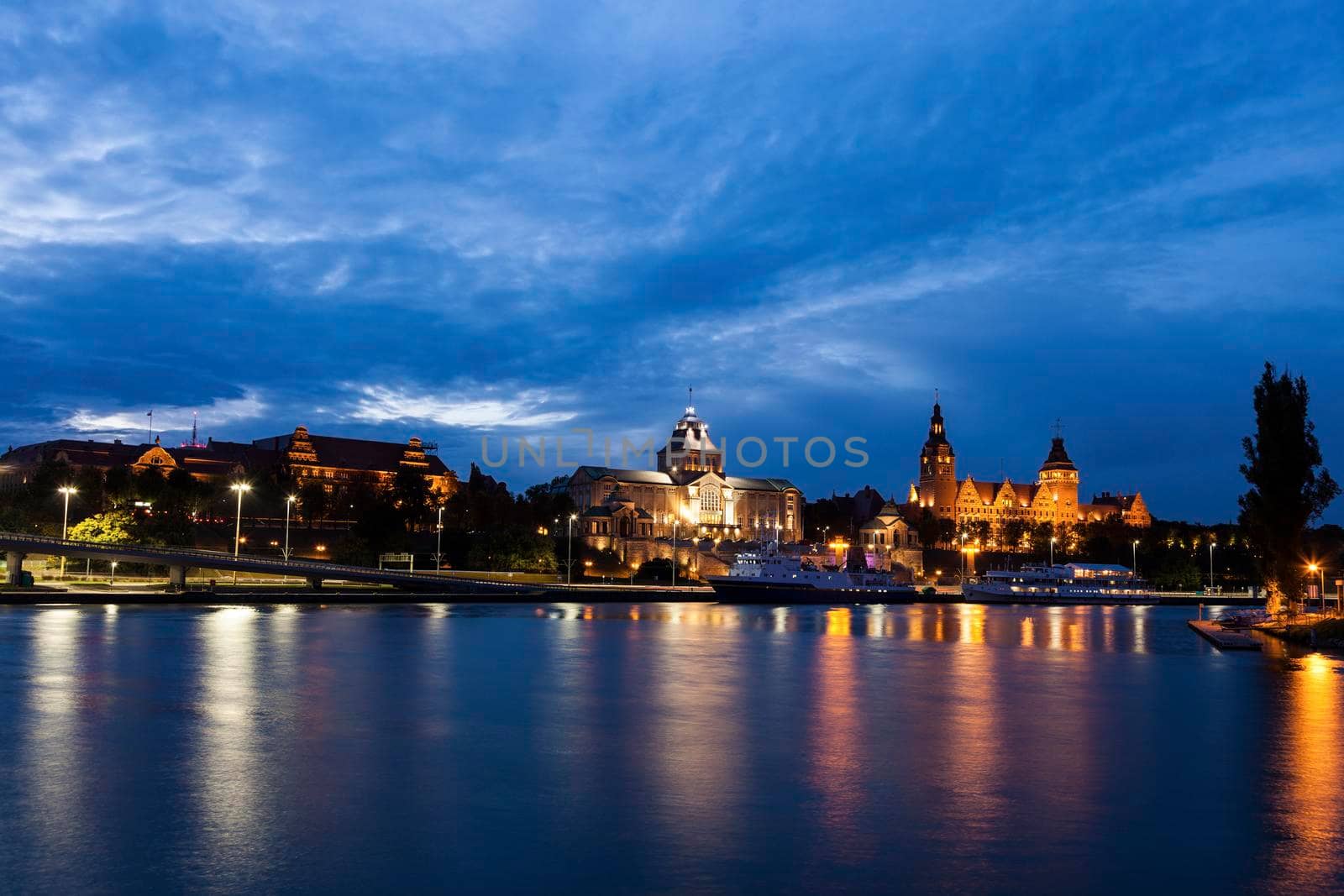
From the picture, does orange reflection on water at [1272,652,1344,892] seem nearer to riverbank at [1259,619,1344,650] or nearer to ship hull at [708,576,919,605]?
riverbank at [1259,619,1344,650]

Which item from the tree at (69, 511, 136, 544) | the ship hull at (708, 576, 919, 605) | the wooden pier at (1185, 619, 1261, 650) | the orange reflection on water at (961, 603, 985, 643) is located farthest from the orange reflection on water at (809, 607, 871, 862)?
the tree at (69, 511, 136, 544)

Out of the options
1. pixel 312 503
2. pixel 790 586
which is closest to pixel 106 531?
pixel 312 503

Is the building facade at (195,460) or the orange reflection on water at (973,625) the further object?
the building facade at (195,460)

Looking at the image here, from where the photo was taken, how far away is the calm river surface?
14375mm

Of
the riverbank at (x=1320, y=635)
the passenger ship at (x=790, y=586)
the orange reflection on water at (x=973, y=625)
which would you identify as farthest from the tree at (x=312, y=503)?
the riverbank at (x=1320, y=635)

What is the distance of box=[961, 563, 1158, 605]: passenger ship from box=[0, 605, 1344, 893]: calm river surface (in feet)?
319

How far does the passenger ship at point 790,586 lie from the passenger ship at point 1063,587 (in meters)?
20.7

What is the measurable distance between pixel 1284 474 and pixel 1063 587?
92.2 metres

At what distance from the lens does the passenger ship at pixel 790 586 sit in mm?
117000

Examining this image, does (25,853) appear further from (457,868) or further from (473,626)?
(473,626)

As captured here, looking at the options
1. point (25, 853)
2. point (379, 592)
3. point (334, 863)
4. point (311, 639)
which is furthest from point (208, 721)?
point (379, 592)

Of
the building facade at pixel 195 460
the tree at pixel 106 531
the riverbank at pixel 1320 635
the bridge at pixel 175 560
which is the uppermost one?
the building facade at pixel 195 460

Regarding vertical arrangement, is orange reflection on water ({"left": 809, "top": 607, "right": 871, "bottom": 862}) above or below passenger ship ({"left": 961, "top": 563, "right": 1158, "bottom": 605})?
above

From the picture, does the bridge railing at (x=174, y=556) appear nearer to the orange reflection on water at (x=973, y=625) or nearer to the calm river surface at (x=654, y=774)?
the calm river surface at (x=654, y=774)
